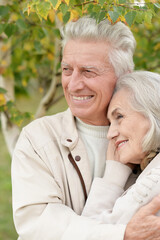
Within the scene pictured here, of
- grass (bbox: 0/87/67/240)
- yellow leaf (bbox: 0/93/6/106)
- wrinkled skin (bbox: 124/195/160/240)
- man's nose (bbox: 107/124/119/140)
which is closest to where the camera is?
wrinkled skin (bbox: 124/195/160/240)

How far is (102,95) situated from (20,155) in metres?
0.64

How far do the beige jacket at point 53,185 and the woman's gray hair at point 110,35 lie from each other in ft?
1.62

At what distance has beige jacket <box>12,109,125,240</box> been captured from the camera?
2.26 metres

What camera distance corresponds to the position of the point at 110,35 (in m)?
2.56

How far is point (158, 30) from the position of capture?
4414 millimetres

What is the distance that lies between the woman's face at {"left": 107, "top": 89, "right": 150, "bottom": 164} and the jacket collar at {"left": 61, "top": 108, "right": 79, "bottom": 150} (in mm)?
232

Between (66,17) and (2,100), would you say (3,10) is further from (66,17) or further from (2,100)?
(2,100)

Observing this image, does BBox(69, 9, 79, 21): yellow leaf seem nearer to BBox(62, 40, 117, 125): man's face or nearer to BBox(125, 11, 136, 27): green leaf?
BBox(62, 40, 117, 125): man's face

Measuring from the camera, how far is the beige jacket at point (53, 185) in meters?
2.26

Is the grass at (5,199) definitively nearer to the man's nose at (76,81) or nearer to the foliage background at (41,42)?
the foliage background at (41,42)

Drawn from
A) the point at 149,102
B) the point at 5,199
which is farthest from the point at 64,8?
the point at 5,199

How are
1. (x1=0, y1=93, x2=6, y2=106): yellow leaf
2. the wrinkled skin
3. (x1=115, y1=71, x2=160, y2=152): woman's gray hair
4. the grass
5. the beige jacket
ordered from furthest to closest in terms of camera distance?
A: the grass
(x1=0, y1=93, x2=6, y2=106): yellow leaf
(x1=115, y1=71, x2=160, y2=152): woman's gray hair
the beige jacket
the wrinkled skin

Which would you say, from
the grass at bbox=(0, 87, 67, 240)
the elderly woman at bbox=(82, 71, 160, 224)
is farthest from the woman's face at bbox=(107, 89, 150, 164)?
the grass at bbox=(0, 87, 67, 240)

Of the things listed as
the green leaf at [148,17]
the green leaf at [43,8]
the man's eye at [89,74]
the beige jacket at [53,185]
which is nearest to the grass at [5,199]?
the beige jacket at [53,185]
